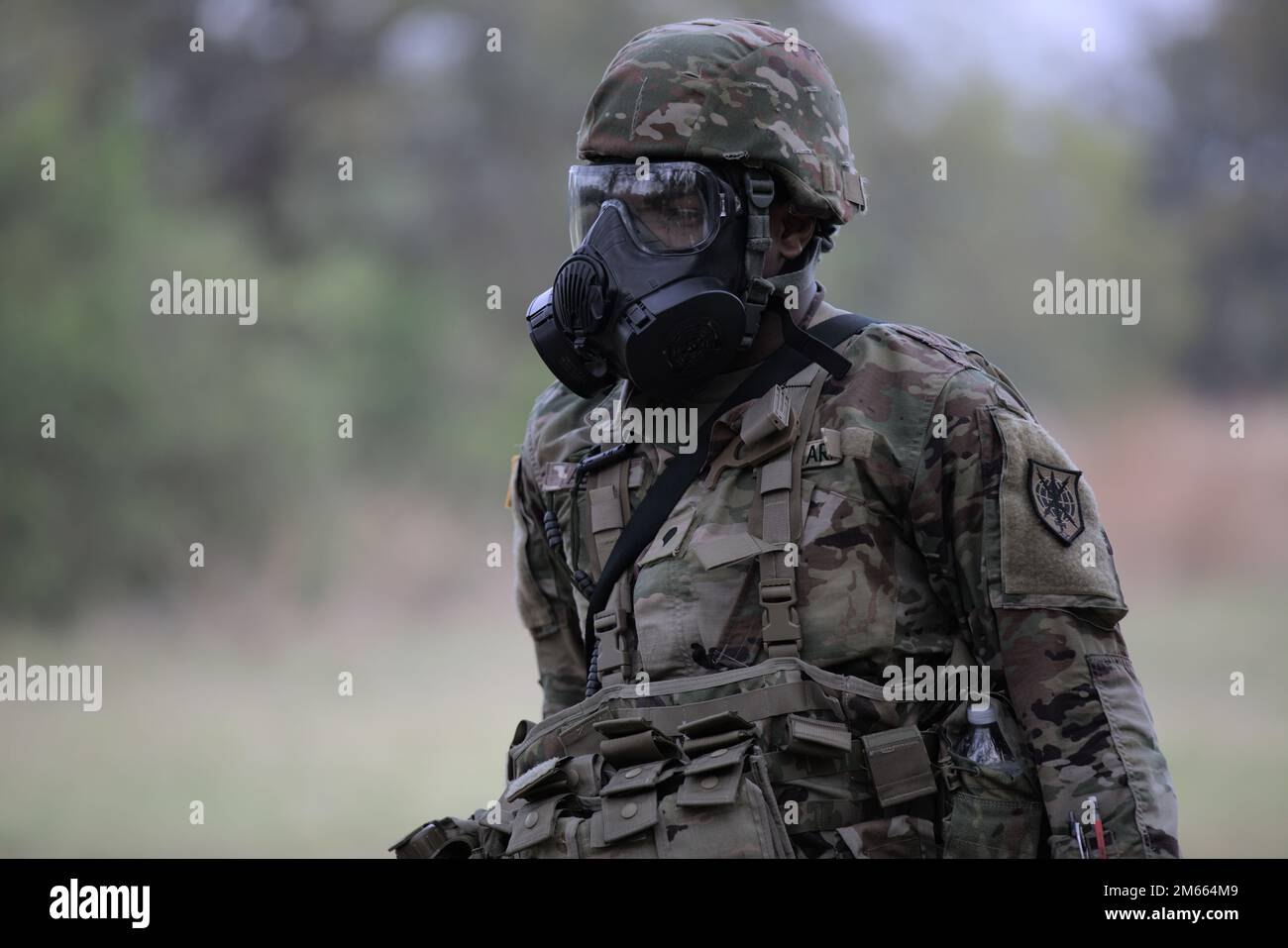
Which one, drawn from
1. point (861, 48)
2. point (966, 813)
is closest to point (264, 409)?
point (861, 48)

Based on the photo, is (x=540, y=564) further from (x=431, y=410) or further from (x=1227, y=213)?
(x=1227, y=213)

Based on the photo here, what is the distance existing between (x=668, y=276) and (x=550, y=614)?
0.99m

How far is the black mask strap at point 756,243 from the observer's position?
3230 mm

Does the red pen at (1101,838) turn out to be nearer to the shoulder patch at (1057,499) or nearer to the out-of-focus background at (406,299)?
the shoulder patch at (1057,499)

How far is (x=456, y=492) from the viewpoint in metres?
14.8

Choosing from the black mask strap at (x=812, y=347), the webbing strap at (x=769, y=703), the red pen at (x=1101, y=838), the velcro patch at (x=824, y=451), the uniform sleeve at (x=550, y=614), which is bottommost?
the red pen at (x=1101, y=838)

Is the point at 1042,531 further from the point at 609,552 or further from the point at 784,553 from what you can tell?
the point at 609,552

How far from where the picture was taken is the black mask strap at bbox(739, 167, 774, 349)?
10.6ft

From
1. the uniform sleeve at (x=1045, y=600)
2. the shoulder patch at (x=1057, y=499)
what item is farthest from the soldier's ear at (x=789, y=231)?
the shoulder patch at (x=1057, y=499)

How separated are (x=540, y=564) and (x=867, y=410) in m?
1.02

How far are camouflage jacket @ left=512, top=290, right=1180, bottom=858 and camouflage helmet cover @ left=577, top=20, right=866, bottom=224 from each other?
41 cm

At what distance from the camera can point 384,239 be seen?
1564 cm

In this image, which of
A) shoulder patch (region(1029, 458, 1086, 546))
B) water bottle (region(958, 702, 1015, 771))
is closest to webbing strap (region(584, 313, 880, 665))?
shoulder patch (region(1029, 458, 1086, 546))

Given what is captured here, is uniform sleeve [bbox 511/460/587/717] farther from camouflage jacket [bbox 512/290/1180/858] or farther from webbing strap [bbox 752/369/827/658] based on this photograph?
webbing strap [bbox 752/369/827/658]
